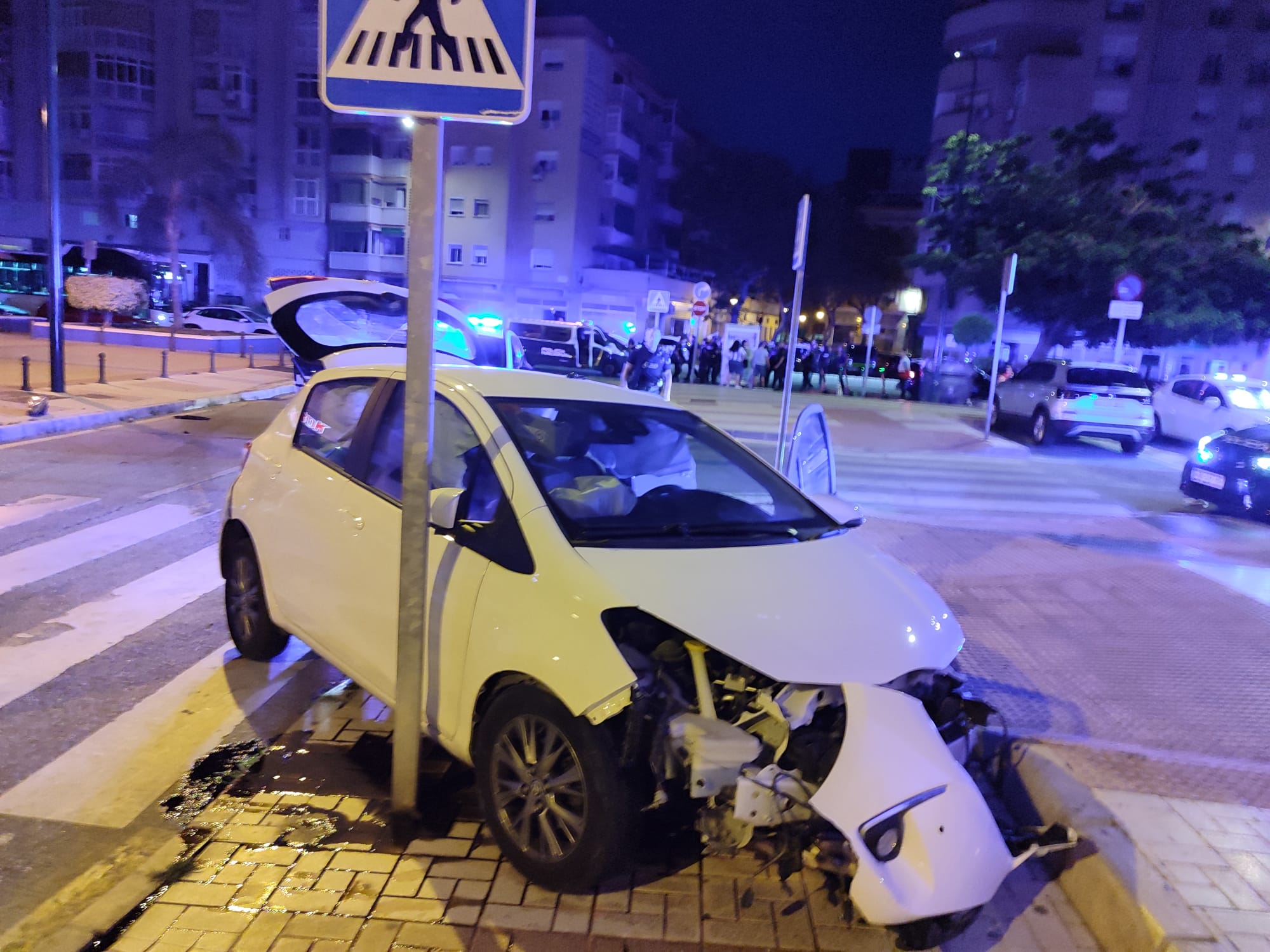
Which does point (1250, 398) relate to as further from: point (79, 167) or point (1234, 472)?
point (79, 167)

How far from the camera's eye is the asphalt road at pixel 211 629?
4.06 meters

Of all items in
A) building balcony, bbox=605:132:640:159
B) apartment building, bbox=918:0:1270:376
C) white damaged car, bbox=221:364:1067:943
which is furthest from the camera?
building balcony, bbox=605:132:640:159

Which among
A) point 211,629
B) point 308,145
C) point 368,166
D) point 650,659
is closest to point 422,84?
point 650,659

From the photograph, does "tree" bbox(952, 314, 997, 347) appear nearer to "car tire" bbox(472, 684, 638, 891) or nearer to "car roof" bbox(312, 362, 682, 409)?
"car roof" bbox(312, 362, 682, 409)

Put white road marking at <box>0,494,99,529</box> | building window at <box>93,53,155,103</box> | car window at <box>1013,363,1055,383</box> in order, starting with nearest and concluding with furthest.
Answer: white road marking at <box>0,494,99,529</box> → car window at <box>1013,363,1055,383</box> → building window at <box>93,53,155,103</box>

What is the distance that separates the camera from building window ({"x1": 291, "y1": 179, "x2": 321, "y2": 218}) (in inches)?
2039

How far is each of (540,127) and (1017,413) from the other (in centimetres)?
3650

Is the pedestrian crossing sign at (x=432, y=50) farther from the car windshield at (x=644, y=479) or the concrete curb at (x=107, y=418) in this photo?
the concrete curb at (x=107, y=418)

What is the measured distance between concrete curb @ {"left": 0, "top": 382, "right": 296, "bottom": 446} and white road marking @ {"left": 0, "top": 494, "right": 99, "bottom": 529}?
3.96m

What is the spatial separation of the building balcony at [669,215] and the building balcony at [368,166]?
16.8 m

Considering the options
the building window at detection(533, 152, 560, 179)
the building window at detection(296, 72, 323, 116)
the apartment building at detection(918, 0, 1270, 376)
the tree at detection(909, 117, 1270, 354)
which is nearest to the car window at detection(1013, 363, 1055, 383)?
the tree at detection(909, 117, 1270, 354)

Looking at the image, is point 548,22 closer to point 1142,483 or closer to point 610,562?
point 1142,483

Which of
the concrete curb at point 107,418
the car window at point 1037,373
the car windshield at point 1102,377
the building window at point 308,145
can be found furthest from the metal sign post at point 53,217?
the building window at point 308,145

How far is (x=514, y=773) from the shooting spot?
3.40 m
